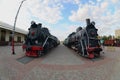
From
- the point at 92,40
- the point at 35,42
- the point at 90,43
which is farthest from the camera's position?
the point at 35,42

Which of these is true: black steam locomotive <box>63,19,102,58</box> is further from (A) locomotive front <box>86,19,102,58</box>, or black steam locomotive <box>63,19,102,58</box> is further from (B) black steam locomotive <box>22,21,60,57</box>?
(B) black steam locomotive <box>22,21,60,57</box>

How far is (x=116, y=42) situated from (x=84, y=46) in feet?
104

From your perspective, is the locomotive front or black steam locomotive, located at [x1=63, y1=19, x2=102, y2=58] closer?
black steam locomotive, located at [x1=63, y1=19, x2=102, y2=58]

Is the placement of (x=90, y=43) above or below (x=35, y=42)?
below

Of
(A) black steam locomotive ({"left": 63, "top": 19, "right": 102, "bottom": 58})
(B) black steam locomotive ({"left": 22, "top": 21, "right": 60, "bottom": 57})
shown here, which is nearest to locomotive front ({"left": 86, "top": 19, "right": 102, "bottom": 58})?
(A) black steam locomotive ({"left": 63, "top": 19, "right": 102, "bottom": 58})

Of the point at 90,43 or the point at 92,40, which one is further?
the point at 92,40

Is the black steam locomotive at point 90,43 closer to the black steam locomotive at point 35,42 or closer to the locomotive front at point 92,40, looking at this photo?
the locomotive front at point 92,40

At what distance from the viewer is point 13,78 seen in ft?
19.1

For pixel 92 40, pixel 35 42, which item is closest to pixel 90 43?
pixel 92 40

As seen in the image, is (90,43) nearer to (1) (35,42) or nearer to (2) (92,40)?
(2) (92,40)

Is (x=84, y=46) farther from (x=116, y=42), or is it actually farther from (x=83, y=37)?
(x=116, y=42)

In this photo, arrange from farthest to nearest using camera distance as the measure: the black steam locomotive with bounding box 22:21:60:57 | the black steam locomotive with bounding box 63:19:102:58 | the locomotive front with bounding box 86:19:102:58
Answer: the black steam locomotive with bounding box 22:21:60:57, the locomotive front with bounding box 86:19:102:58, the black steam locomotive with bounding box 63:19:102:58

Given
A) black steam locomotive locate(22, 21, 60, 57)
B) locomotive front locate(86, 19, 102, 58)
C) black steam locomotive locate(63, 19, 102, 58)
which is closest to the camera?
black steam locomotive locate(63, 19, 102, 58)

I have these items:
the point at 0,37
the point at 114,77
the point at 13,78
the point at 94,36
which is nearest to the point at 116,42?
the point at 94,36
